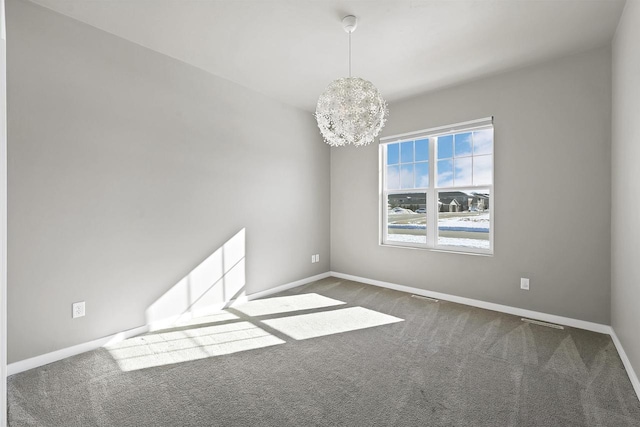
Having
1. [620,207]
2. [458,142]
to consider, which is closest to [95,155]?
[458,142]

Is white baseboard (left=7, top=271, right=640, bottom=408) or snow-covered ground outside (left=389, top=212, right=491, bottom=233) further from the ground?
snow-covered ground outside (left=389, top=212, right=491, bottom=233)

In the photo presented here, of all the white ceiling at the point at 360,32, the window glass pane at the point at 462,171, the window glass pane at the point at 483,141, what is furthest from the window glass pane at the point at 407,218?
the white ceiling at the point at 360,32

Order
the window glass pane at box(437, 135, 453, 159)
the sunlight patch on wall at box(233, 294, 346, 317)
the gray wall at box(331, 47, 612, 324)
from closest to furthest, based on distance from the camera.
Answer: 1. the gray wall at box(331, 47, 612, 324)
2. the sunlight patch on wall at box(233, 294, 346, 317)
3. the window glass pane at box(437, 135, 453, 159)

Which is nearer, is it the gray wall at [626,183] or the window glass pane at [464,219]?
the gray wall at [626,183]

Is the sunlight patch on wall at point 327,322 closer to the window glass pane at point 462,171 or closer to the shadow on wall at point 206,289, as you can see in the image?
the shadow on wall at point 206,289

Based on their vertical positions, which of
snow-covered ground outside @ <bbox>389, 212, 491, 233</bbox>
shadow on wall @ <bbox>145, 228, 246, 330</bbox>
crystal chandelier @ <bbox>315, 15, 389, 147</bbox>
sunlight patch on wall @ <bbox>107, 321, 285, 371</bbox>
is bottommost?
sunlight patch on wall @ <bbox>107, 321, 285, 371</bbox>

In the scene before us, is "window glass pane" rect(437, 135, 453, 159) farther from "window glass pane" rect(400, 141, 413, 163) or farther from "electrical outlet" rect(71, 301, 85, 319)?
"electrical outlet" rect(71, 301, 85, 319)

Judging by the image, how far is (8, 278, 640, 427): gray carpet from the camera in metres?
1.83

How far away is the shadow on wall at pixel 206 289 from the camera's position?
313cm

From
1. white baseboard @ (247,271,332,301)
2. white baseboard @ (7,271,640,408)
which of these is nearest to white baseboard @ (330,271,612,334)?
white baseboard @ (7,271,640,408)

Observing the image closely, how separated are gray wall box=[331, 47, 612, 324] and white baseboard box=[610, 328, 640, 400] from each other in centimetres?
28

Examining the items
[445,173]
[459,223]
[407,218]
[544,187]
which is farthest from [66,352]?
[544,187]

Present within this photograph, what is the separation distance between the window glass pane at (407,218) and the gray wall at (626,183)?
75.1 inches

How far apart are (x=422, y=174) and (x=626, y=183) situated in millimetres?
2138
